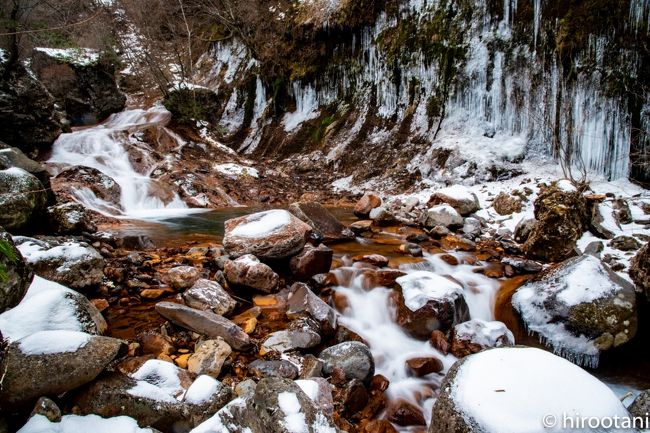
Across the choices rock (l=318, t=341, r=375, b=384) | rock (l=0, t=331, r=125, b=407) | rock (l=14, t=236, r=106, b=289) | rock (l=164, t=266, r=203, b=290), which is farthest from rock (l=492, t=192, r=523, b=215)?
rock (l=0, t=331, r=125, b=407)

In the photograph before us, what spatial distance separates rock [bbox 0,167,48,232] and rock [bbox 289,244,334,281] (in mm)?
3231

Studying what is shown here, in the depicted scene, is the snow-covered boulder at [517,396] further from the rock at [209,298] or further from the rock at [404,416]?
the rock at [209,298]

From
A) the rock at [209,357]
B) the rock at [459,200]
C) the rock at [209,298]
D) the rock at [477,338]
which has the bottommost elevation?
the rock at [477,338]

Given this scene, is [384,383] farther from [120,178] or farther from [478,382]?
[120,178]

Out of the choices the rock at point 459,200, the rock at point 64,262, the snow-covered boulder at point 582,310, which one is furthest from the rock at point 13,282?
the rock at point 459,200

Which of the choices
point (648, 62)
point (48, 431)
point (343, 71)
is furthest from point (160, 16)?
point (48, 431)

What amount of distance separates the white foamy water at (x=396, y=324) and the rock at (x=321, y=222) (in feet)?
4.83

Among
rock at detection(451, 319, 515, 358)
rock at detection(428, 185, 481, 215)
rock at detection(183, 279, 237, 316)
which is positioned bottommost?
rock at detection(451, 319, 515, 358)

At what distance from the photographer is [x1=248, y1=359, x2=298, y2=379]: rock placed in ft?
9.43

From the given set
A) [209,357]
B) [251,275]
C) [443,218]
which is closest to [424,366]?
[209,357]

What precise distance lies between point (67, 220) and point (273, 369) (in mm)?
4389

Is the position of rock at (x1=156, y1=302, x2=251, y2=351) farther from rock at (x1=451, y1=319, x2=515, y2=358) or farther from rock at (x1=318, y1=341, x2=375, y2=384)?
rock at (x1=451, y1=319, x2=515, y2=358)

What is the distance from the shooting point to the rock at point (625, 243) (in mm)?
5066

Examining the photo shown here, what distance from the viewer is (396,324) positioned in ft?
12.8
